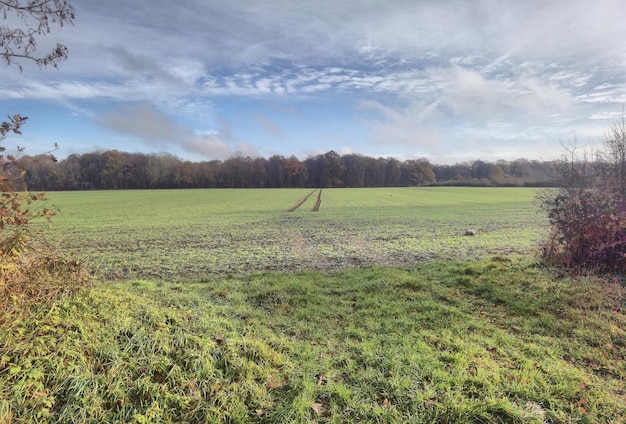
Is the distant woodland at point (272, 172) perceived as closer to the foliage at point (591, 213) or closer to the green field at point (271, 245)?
the green field at point (271, 245)

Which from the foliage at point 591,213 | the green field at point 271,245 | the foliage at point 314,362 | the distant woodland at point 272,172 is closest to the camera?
the foliage at point 314,362

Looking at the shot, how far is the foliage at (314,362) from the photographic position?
3945 millimetres

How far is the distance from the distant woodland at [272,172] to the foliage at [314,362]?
122 metres

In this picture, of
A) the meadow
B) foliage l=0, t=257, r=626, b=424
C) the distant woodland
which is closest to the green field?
the meadow

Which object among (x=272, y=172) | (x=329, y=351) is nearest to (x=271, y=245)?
(x=329, y=351)

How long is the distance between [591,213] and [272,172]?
5564 inches

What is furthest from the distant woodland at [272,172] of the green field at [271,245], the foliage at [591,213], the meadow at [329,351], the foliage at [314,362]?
the foliage at [314,362]

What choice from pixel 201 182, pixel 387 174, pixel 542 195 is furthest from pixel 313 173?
pixel 542 195

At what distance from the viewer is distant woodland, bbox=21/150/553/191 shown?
398 ft

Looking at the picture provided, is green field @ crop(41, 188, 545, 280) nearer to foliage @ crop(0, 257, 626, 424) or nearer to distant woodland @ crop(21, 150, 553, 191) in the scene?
foliage @ crop(0, 257, 626, 424)

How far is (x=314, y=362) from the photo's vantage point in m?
5.28

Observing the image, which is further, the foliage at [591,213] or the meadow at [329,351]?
the foliage at [591,213]

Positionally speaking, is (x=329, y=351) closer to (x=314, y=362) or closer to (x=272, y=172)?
(x=314, y=362)

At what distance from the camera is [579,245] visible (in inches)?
410
